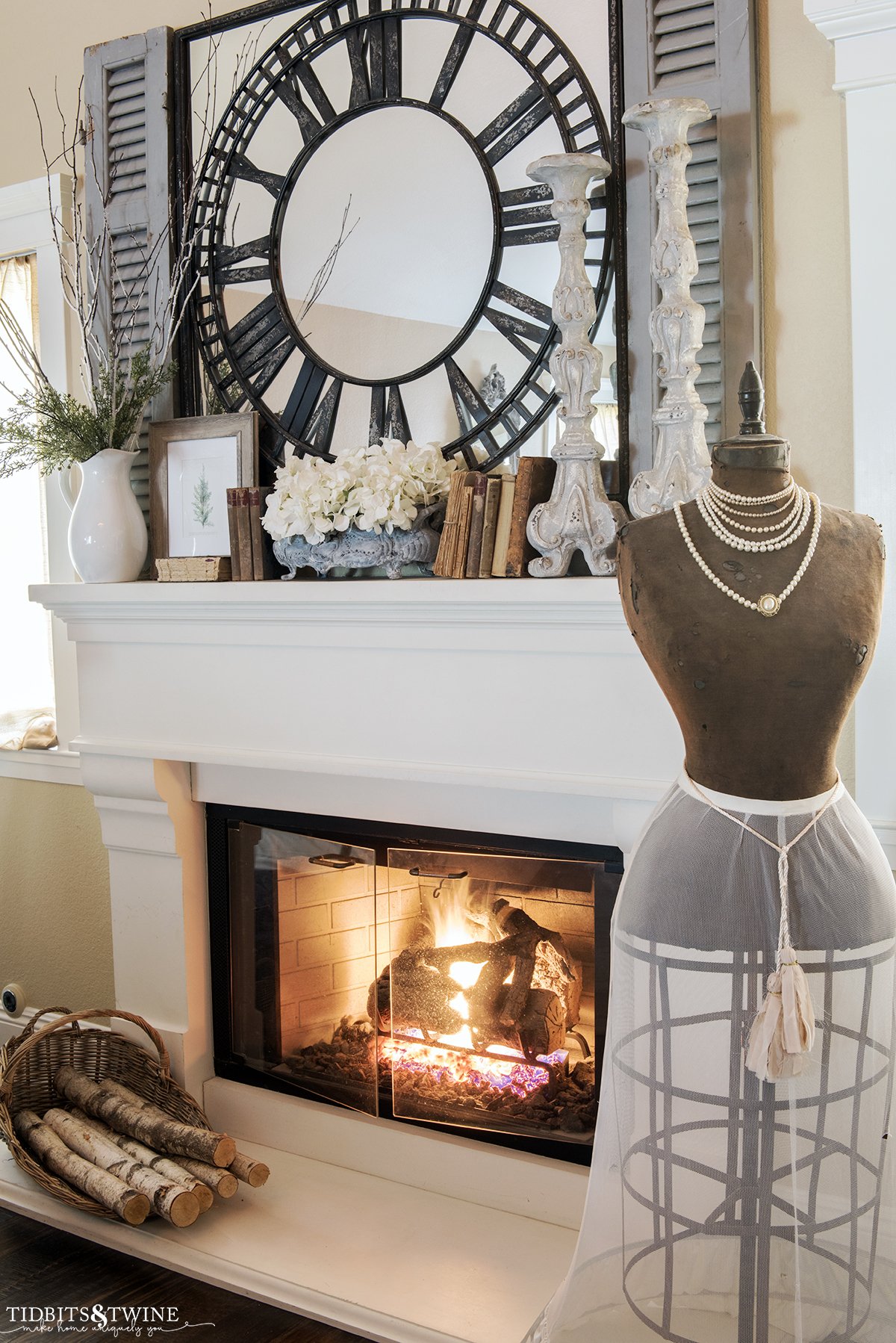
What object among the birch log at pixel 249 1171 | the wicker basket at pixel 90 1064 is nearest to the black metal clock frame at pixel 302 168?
the wicker basket at pixel 90 1064

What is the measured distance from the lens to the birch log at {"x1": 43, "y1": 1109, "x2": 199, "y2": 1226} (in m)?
2.20

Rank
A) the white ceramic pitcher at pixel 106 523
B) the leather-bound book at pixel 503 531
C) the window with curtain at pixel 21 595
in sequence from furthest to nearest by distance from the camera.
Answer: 1. the window with curtain at pixel 21 595
2. the white ceramic pitcher at pixel 106 523
3. the leather-bound book at pixel 503 531

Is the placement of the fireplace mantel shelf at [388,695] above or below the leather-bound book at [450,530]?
below

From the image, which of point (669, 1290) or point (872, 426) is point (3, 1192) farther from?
point (872, 426)

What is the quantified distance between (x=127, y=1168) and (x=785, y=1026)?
146 cm

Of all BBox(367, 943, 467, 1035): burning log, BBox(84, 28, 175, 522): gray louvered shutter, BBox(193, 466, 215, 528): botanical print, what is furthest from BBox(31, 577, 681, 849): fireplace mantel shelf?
BBox(84, 28, 175, 522): gray louvered shutter

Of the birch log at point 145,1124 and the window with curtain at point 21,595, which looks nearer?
the birch log at point 145,1124

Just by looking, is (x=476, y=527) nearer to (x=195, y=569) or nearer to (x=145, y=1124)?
(x=195, y=569)

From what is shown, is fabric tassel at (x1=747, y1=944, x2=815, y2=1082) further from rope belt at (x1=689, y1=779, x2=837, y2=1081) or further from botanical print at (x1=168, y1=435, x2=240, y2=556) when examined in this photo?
botanical print at (x1=168, y1=435, x2=240, y2=556)

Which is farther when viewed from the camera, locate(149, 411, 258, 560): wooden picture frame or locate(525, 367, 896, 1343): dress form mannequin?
locate(149, 411, 258, 560): wooden picture frame

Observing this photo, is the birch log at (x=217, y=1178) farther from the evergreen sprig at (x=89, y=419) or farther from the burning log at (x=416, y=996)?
the evergreen sprig at (x=89, y=419)

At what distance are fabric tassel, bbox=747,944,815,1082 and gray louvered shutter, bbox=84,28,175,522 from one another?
1.82 meters

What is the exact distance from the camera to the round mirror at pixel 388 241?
2271 mm

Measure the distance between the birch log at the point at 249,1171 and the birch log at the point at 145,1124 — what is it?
0.02m
